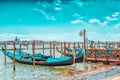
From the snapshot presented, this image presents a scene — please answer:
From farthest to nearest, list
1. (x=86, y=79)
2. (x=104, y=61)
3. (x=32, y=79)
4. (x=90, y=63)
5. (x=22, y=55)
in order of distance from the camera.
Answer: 1. (x=22, y=55)
2. (x=90, y=63)
3. (x=104, y=61)
4. (x=32, y=79)
5. (x=86, y=79)

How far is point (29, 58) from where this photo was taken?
29141mm

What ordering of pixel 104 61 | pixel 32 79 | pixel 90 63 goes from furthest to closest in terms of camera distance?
pixel 90 63 → pixel 104 61 → pixel 32 79

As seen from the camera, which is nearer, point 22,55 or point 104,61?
point 104,61

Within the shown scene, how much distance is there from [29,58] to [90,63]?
722 cm

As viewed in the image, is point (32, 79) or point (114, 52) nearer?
point (32, 79)

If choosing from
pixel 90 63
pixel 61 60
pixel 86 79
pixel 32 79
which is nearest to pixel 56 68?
pixel 61 60

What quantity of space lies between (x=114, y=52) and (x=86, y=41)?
3.37 m

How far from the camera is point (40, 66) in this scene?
1058 inches

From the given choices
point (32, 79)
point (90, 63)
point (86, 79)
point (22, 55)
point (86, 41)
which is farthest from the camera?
point (22, 55)

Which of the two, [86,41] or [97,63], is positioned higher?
[86,41]

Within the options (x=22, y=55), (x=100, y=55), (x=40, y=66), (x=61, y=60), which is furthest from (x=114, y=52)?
(x=22, y=55)

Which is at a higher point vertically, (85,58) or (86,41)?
(86,41)

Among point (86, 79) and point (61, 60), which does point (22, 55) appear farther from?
point (86, 79)

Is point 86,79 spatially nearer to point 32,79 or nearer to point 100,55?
point 32,79
